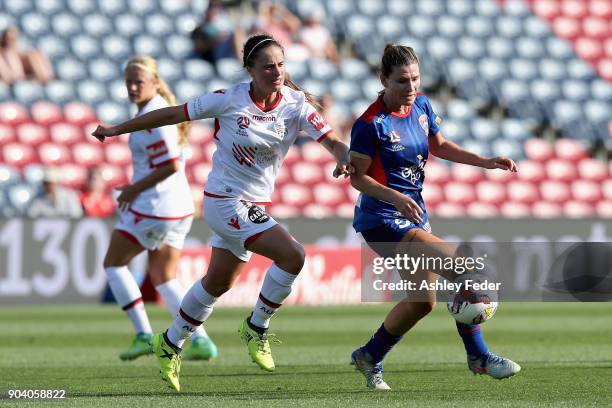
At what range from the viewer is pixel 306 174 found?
19344mm

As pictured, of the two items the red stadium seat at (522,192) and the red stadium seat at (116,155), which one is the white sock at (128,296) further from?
the red stadium seat at (522,192)

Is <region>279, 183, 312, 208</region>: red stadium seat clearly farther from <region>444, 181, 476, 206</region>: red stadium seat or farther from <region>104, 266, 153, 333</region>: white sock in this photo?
<region>104, 266, 153, 333</region>: white sock

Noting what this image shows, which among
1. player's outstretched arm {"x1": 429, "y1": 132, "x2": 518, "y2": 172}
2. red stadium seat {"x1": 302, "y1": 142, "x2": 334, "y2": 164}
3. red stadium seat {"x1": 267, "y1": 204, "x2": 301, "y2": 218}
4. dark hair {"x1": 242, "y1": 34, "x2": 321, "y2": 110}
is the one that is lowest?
red stadium seat {"x1": 267, "y1": 204, "x2": 301, "y2": 218}

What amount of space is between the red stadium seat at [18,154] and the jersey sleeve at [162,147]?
9.28 metres

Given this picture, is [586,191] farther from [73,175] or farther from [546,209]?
[73,175]

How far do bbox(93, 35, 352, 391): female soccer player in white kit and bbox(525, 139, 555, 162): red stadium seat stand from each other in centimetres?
1491

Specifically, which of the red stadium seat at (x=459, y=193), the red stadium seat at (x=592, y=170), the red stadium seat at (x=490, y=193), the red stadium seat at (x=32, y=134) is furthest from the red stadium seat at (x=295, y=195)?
the red stadium seat at (x=592, y=170)

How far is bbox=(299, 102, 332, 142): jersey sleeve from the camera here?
6.87 meters

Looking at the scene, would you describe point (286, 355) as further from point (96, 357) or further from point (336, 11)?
point (336, 11)

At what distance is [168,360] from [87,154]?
11424 mm

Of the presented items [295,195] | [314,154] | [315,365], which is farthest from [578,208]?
[315,365]

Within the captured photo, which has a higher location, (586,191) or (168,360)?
(168,360)

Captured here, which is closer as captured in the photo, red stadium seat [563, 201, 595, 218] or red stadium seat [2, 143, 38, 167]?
red stadium seat [2, 143, 38, 167]
